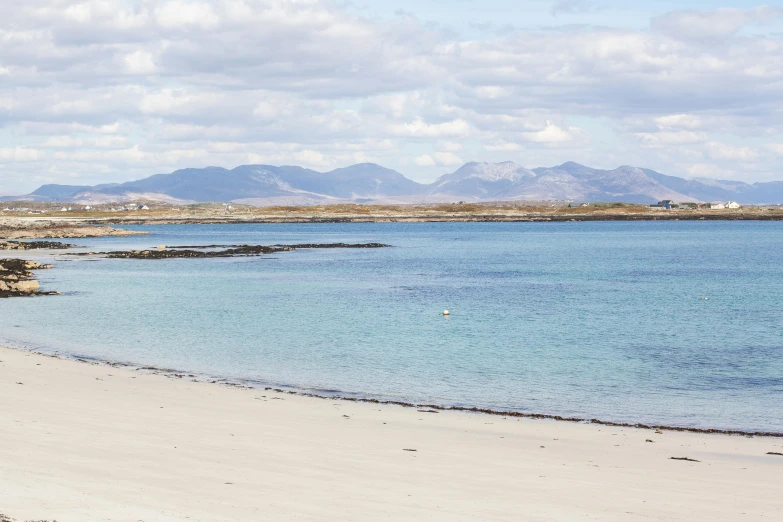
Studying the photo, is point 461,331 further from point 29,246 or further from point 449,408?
point 29,246

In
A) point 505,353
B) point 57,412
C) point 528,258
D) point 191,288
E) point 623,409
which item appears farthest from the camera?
point 528,258

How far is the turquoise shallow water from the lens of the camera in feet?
68.1

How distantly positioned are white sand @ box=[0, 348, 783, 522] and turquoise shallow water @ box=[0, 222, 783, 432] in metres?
3.22

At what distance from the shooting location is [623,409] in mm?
18906

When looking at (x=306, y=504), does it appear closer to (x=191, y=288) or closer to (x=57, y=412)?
(x=57, y=412)

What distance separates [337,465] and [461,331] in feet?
64.2

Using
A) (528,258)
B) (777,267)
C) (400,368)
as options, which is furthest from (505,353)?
(528,258)

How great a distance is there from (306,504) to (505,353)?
680 inches

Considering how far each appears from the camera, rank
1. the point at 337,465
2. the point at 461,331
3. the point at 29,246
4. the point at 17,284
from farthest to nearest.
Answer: the point at 29,246 → the point at 17,284 → the point at 461,331 → the point at 337,465

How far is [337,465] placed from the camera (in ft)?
41.3

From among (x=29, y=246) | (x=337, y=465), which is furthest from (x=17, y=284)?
(x=29, y=246)

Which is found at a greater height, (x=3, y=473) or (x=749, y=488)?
(x=3, y=473)

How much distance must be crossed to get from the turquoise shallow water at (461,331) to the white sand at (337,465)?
127 inches

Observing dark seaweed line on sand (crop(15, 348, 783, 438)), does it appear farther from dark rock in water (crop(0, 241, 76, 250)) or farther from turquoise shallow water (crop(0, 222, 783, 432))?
dark rock in water (crop(0, 241, 76, 250))
